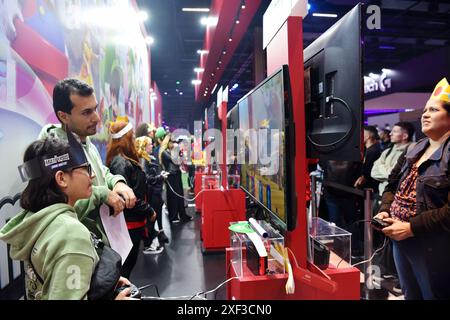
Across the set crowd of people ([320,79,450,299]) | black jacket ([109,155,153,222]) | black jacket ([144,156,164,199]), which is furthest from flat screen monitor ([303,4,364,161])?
black jacket ([144,156,164,199])

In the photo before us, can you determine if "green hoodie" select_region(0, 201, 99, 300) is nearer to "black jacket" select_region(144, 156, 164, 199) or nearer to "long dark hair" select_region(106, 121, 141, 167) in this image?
"long dark hair" select_region(106, 121, 141, 167)

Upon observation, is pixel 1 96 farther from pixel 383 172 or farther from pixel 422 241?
pixel 383 172

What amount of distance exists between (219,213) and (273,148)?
2736 millimetres

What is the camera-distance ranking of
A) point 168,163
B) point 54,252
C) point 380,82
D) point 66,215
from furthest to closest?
point 380,82
point 168,163
point 66,215
point 54,252

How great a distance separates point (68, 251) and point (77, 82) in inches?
35.4

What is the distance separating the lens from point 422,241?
5.16ft

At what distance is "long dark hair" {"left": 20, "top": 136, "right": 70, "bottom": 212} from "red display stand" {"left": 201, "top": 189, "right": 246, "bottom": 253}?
289 centimetres

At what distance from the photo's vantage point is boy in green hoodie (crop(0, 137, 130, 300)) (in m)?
0.91

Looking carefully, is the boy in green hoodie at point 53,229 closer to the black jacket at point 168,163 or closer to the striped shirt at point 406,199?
the striped shirt at point 406,199

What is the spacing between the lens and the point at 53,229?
0.96 meters

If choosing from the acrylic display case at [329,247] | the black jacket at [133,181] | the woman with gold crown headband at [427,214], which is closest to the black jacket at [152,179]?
the black jacket at [133,181]

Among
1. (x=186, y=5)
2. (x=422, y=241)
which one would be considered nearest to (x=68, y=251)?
(x=422, y=241)

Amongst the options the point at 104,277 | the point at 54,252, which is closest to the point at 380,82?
the point at 104,277

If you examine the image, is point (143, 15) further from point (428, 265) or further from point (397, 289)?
point (428, 265)
